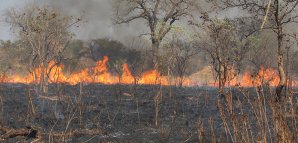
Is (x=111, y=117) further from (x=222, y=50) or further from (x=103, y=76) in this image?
(x=103, y=76)

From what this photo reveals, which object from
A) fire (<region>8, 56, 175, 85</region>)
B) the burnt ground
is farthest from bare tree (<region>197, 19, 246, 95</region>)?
fire (<region>8, 56, 175, 85</region>)

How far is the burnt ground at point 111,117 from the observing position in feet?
37.9

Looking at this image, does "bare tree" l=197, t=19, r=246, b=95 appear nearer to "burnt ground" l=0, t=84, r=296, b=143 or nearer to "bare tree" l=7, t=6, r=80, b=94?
"burnt ground" l=0, t=84, r=296, b=143

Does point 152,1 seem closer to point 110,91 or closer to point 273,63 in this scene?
point 273,63

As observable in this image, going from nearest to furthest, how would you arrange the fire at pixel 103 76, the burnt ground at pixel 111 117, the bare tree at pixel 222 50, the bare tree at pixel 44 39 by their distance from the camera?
the bare tree at pixel 222 50, the burnt ground at pixel 111 117, the bare tree at pixel 44 39, the fire at pixel 103 76

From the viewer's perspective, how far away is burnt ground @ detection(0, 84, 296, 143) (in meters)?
11.5

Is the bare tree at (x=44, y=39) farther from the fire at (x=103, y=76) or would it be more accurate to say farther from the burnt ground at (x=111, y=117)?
the fire at (x=103, y=76)

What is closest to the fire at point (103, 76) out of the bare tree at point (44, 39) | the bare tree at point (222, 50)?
the bare tree at point (222, 50)

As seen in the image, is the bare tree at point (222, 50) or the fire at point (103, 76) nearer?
the bare tree at point (222, 50)

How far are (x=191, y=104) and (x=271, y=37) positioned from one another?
25310mm

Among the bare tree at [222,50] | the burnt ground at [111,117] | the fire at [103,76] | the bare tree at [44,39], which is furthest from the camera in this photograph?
the fire at [103,76]

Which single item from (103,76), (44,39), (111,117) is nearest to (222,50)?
(111,117)

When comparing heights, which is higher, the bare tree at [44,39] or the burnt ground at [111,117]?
the bare tree at [44,39]

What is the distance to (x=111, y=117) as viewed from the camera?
14664mm
